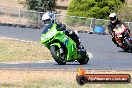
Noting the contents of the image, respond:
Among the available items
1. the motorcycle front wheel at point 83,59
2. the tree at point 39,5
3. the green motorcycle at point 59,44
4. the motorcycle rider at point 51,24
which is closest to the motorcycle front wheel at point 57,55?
the green motorcycle at point 59,44

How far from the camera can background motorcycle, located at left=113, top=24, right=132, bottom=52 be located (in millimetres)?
26109

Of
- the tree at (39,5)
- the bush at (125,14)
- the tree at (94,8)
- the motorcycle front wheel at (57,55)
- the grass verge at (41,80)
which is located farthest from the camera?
the tree at (39,5)

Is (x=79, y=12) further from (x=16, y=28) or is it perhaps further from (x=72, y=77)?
(x=72, y=77)

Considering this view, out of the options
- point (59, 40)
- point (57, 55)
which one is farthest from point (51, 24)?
point (57, 55)

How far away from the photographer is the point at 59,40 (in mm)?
17766

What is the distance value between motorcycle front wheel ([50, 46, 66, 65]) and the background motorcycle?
27.6ft

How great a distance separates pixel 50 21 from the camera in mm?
17422

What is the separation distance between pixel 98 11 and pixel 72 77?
38.6m

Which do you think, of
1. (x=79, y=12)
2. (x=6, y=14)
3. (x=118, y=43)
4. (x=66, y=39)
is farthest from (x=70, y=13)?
(x=66, y=39)

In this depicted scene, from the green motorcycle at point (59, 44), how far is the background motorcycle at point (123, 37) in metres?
7.99

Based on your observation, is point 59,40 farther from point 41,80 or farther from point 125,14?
point 125,14

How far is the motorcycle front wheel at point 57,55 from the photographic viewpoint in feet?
57.4

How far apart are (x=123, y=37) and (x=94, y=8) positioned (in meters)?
27.3

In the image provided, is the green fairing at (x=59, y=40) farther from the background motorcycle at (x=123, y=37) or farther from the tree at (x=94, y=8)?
the tree at (x=94, y=8)
